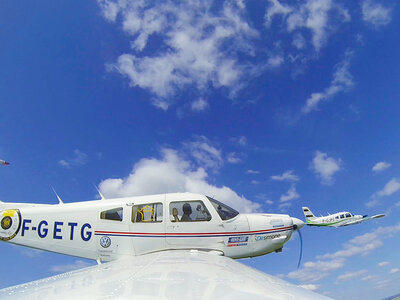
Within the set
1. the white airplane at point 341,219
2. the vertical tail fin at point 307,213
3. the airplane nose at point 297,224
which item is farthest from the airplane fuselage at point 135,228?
the vertical tail fin at point 307,213

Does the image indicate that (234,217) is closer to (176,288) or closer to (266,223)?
(266,223)

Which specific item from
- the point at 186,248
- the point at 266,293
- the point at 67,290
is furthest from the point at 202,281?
the point at 186,248

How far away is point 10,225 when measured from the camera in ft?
24.0

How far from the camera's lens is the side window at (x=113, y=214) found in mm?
7043

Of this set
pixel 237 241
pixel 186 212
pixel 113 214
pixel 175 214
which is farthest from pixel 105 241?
pixel 237 241

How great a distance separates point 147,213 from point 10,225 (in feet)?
13.7

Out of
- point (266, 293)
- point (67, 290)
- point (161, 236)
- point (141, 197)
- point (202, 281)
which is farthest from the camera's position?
point (141, 197)

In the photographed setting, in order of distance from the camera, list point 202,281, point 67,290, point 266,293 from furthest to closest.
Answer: point 202,281 < point 67,290 < point 266,293

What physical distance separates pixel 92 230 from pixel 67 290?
181 inches

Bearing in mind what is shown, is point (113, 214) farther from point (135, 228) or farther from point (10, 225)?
point (10, 225)

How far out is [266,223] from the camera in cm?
757

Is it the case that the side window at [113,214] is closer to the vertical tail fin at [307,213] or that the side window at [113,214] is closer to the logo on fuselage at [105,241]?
the logo on fuselage at [105,241]

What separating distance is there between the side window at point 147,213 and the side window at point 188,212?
0.35 meters

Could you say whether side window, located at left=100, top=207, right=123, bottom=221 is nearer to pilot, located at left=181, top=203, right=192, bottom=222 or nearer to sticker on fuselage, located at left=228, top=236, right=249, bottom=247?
pilot, located at left=181, top=203, right=192, bottom=222
